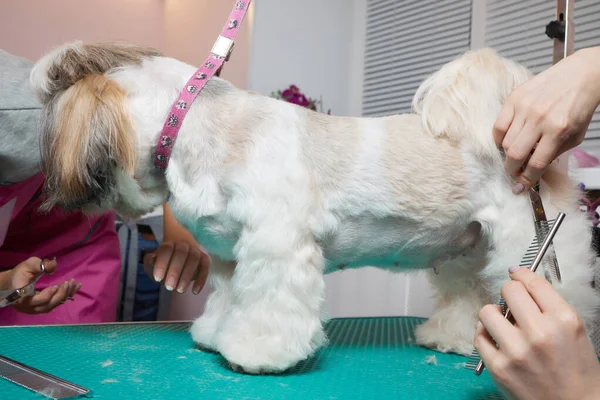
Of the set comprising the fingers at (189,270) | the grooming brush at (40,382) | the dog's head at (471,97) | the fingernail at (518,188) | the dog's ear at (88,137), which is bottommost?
the grooming brush at (40,382)

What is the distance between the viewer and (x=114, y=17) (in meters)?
2.67

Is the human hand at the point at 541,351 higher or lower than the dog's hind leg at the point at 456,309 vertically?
higher

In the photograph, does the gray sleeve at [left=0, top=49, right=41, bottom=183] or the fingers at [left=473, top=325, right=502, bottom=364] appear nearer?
the fingers at [left=473, top=325, right=502, bottom=364]

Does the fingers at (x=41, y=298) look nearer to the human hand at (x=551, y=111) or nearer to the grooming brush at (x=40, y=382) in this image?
the grooming brush at (x=40, y=382)

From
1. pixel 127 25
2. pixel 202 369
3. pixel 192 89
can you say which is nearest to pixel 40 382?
pixel 202 369

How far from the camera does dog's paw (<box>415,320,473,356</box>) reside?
3.31ft

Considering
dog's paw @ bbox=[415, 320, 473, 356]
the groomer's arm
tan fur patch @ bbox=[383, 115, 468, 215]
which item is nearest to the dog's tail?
the groomer's arm

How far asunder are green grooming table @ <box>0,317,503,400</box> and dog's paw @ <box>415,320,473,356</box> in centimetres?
2

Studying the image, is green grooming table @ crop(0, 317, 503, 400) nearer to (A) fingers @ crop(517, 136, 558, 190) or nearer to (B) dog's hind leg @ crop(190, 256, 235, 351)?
(B) dog's hind leg @ crop(190, 256, 235, 351)

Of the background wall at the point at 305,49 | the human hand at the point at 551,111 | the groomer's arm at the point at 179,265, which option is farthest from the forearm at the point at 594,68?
the background wall at the point at 305,49

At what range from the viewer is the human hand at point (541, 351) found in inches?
20.6

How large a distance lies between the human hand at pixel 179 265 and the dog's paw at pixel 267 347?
0.28 metres

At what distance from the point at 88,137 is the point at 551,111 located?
2.08 feet

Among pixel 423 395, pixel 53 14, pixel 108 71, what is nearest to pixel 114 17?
pixel 53 14
